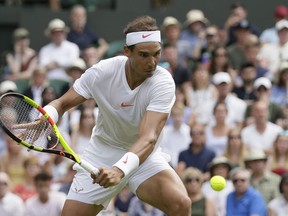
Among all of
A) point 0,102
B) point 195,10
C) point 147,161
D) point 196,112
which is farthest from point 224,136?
point 0,102

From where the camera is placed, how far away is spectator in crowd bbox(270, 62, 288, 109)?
1406 cm

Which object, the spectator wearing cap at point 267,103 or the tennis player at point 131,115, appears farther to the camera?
the spectator wearing cap at point 267,103

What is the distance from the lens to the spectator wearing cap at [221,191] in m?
12.0

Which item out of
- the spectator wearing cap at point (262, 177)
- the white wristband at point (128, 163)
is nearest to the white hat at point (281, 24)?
the spectator wearing cap at point (262, 177)

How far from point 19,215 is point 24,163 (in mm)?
936

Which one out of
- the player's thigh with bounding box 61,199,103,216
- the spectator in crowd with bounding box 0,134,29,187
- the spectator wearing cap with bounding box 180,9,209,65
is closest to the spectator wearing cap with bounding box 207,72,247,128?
the spectator wearing cap with bounding box 180,9,209,65

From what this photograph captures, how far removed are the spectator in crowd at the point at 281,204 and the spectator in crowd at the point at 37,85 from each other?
12.9 feet

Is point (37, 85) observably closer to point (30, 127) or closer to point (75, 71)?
point (75, 71)

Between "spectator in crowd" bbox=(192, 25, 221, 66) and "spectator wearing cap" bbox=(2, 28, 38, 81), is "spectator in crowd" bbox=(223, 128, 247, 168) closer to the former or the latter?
"spectator in crowd" bbox=(192, 25, 221, 66)

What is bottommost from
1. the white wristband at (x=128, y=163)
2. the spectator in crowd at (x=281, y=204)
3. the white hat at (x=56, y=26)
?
the spectator in crowd at (x=281, y=204)

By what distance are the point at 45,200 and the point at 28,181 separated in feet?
2.51

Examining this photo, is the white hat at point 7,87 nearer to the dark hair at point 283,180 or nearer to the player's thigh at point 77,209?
the dark hair at point 283,180

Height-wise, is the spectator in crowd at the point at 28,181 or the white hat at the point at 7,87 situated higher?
the white hat at the point at 7,87

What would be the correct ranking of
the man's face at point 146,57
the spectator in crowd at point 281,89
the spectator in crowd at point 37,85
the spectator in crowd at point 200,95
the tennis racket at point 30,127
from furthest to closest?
the spectator in crowd at point 37,85 < the spectator in crowd at point 281,89 < the spectator in crowd at point 200,95 < the man's face at point 146,57 < the tennis racket at point 30,127
